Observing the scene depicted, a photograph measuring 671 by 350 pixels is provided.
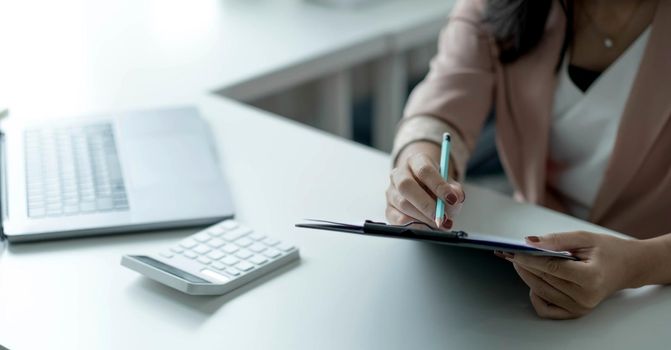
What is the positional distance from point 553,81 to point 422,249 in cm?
41

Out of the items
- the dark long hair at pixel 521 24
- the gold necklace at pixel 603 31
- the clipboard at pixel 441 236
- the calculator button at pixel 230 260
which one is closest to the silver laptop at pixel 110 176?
the calculator button at pixel 230 260

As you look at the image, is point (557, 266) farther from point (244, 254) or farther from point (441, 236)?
point (244, 254)

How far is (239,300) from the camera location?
994 mm

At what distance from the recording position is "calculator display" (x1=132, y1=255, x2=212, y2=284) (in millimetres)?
1002

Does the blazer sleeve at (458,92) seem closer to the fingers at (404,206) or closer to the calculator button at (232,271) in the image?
the fingers at (404,206)

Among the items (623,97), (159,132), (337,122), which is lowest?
(337,122)

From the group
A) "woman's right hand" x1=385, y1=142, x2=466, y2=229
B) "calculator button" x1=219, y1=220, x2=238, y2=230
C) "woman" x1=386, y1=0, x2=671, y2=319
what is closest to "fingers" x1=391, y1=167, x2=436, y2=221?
"woman's right hand" x1=385, y1=142, x2=466, y2=229

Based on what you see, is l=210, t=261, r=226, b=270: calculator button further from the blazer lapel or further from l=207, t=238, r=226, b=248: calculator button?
the blazer lapel

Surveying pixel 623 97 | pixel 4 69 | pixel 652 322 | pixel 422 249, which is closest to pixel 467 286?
pixel 422 249

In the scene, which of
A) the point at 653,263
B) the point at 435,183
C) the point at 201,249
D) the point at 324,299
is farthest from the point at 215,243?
the point at 653,263

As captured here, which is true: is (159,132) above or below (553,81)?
below

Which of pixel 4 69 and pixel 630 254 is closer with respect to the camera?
pixel 630 254

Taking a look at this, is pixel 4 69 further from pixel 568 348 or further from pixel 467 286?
pixel 568 348

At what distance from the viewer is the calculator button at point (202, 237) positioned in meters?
1.09
